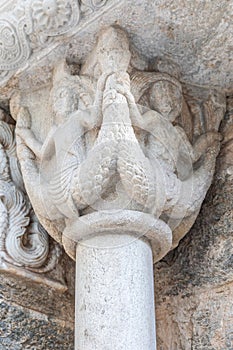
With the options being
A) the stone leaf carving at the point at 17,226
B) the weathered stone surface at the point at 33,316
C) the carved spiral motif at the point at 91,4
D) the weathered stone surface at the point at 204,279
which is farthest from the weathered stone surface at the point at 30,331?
the carved spiral motif at the point at 91,4

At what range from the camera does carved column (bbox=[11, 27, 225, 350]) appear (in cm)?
131

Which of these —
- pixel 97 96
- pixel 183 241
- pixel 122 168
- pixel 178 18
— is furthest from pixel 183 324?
pixel 178 18

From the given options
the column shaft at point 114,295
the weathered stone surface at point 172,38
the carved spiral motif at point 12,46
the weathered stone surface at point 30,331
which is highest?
the carved spiral motif at point 12,46

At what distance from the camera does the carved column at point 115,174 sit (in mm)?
1310

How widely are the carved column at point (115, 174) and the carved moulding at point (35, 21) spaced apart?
0.08 metres

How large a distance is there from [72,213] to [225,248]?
14.7 inches

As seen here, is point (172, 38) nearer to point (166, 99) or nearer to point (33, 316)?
point (166, 99)

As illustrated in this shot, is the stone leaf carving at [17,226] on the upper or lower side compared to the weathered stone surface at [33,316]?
upper

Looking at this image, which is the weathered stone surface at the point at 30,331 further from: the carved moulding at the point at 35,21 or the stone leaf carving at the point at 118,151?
the carved moulding at the point at 35,21

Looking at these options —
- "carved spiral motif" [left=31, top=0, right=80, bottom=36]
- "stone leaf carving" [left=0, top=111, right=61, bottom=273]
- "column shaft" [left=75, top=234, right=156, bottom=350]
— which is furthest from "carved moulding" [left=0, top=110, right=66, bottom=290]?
"carved spiral motif" [left=31, top=0, right=80, bottom=36]

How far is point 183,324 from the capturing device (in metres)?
1.53

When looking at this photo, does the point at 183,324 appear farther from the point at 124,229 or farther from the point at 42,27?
the point at 42,27

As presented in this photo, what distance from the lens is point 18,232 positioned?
60.7 inches

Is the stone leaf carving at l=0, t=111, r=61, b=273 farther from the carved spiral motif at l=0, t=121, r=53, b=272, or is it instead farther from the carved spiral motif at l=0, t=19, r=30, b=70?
the carved spiral motif at l=0, t=19, r=30, b=70
